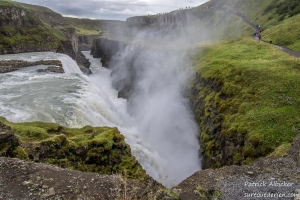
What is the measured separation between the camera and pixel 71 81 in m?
32.3

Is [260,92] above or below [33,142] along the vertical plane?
above

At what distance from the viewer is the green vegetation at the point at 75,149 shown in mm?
12134

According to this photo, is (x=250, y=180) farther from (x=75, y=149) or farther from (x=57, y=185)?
(x=75, y=149)

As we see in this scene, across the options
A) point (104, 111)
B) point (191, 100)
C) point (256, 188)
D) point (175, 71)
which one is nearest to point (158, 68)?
point (175, 71)

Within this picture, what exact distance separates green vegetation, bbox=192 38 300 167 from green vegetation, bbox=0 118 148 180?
7.66 metres

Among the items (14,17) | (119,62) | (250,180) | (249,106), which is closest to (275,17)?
(249,106)

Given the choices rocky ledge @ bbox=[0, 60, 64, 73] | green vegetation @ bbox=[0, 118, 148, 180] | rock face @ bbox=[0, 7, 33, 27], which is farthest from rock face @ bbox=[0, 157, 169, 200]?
rock face @ bbox=[0, 7, 33, 27]

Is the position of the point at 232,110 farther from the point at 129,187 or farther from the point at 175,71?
the point at 175,71

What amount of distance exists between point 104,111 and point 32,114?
7231 mm

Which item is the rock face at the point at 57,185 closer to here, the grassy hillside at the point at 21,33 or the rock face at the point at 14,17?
the grassy hillside at the point at 21,33

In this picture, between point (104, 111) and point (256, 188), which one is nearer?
point (256, 188)

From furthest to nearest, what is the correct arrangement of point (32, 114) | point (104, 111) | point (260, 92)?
point (104, 111) < point (32, 114) < point (260, 92)

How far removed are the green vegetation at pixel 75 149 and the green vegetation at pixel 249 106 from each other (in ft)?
25.1

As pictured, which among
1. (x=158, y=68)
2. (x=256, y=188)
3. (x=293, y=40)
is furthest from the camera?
(x=158, y=68)
